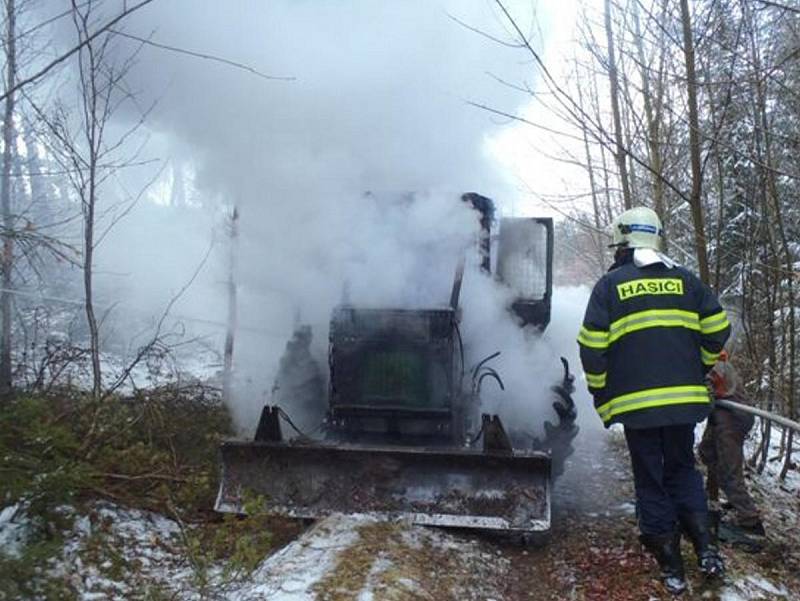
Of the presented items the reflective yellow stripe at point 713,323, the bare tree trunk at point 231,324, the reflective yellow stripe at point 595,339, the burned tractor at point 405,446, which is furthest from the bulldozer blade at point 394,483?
the bare tree trunk at point 231,324

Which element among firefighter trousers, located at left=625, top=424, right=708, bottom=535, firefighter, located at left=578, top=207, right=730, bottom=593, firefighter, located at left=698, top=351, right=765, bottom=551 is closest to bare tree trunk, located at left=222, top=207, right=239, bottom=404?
firefighter, located at left=578, top=207, right=730, bottom=593

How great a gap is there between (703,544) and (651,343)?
4.01 feet

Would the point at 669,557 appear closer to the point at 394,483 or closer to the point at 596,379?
the point at 596,379

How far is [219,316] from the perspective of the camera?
12539 mm

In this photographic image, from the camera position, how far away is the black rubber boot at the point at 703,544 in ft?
13.8

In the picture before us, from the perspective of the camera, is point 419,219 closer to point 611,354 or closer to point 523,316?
point 523,316

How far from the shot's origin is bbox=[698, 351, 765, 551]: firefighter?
5574 millimetres

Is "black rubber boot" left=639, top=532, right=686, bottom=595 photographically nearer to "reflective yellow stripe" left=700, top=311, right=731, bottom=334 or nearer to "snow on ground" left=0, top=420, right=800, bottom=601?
"snow on ground" left=0, top=420, right=800, bottom=601

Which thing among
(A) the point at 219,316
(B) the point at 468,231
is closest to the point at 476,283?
(B) the point at 468,231

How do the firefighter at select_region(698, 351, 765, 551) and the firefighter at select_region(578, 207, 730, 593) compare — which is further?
the firefighter at select_region(698, 351, 765, 551)

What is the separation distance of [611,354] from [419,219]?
2.24 m

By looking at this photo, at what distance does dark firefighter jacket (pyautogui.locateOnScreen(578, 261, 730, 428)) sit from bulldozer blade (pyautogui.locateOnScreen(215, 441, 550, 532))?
1045mm

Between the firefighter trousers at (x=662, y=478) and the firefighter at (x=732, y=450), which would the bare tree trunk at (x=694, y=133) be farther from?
the firefighter trousers at (x=662, y=478)

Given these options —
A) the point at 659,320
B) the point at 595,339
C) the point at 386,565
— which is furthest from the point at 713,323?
the point at 386,565
